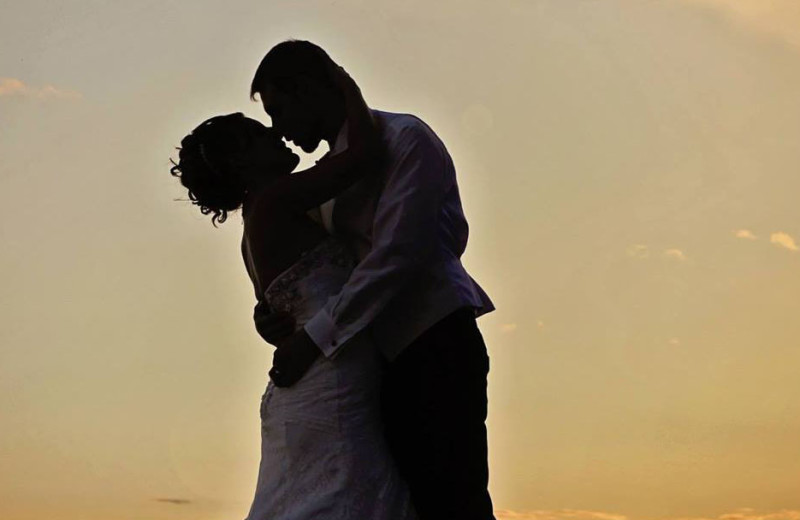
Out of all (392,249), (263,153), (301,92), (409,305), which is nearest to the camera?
(392,249)

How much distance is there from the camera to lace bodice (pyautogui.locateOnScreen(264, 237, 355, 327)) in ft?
15.0

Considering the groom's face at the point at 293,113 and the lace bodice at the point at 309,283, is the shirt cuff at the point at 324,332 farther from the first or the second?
the groom's face at the point at 293,113

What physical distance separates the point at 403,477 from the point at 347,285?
0.69m

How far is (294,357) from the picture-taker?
4.52 metres

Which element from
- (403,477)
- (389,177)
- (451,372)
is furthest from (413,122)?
(403,477)

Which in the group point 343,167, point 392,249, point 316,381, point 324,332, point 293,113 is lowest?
point 316,381

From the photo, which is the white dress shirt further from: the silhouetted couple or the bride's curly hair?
the bride's curly hair

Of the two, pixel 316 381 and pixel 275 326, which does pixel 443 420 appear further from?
pixel 275 326

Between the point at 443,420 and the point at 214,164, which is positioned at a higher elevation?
the point at 214,164

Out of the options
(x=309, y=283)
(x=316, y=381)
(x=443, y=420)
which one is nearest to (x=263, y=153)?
(x=309, y=283)

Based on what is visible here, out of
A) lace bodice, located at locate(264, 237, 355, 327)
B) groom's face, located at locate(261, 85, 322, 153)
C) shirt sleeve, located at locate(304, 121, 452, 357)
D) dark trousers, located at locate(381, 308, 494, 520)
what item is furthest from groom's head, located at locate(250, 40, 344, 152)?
dark trousers, located at locate(381, 308, 494, 520)

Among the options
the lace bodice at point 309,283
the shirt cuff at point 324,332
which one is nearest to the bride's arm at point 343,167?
the lace bodice at point 309,283

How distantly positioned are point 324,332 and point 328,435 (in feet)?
1.19

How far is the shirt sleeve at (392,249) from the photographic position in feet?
14.4
